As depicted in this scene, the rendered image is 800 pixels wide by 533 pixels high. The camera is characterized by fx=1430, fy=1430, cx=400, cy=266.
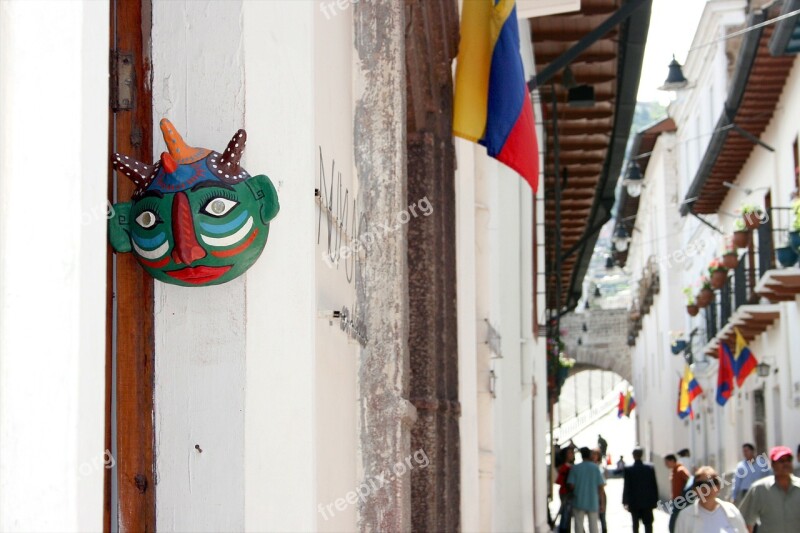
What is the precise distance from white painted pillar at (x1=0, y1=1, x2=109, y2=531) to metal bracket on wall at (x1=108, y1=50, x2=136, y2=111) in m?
0.96

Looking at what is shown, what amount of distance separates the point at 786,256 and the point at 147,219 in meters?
16.6

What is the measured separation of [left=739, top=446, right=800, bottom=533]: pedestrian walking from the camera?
985cm

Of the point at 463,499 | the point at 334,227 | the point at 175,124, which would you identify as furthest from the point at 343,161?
the point at 463,499

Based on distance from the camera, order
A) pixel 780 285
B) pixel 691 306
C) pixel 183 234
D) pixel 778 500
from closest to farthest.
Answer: pixel 183 234 → pixel 778 500 → pixel 780 285 → pixel 691 306

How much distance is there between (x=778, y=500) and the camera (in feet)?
32.6

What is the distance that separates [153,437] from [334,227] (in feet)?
3.59

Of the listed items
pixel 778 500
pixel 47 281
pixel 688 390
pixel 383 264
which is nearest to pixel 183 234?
pixel 47 281

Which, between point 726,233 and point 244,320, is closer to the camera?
point 244,320

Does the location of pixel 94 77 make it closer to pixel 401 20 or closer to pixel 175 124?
pixel 175 124

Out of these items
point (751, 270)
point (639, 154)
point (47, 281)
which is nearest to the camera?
point (47, 281)

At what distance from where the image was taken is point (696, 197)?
95.2 ft

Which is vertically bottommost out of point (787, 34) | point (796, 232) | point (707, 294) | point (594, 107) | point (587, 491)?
point (587, 491)
